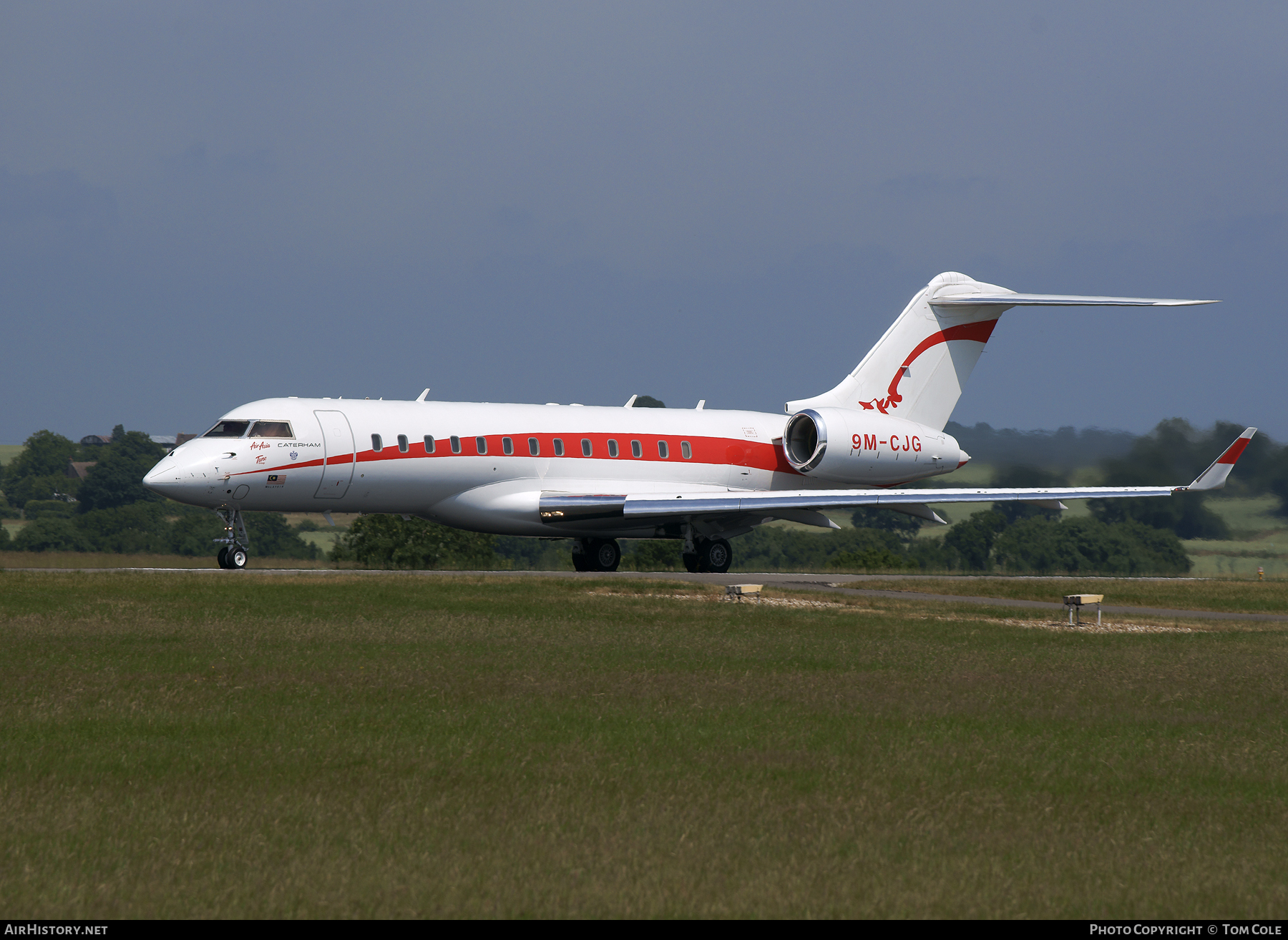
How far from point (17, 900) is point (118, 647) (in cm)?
1037

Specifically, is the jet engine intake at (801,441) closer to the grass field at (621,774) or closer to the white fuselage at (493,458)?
the white fuselage at (493,458)

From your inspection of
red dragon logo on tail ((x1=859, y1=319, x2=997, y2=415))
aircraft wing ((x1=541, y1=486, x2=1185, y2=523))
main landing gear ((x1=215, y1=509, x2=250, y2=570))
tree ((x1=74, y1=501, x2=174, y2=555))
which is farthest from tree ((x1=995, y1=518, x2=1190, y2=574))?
tree ((x1=74, y1=501, x2=174, y2=555))

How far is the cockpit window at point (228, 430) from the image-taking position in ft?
100

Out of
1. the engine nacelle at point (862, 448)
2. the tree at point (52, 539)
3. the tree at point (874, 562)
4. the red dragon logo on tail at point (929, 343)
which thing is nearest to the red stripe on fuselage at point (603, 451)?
the engine nacelle at point (862, 448)

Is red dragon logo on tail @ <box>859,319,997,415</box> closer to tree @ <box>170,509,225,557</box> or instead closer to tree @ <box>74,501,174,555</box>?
tree @ <box>170,509,225,557</box>

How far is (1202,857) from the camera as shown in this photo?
8.74 metres

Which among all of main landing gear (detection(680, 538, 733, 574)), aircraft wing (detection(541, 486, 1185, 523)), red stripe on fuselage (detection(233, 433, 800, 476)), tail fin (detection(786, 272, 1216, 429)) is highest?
tail fin (detection(786, 272, 1216, 429))

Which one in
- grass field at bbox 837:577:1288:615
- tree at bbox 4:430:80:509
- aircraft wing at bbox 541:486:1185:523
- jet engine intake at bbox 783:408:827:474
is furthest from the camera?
tree at bbox 4:430:80:509

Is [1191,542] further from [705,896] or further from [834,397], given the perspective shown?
[705,896]

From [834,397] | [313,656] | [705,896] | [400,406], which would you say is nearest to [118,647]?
[313,656]

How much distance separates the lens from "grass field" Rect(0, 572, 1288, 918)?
7906mm

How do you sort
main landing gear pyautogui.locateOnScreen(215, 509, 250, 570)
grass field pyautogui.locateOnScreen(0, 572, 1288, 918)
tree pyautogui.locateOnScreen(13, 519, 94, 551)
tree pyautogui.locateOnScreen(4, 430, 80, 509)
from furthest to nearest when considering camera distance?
tree pyautogui.locateOnScreen(4, 430, 80, 509) → tree pyautogui.locateOnScreen(13, 519, 94, 551) → main landing gear pyautogui.locateOnScreen(215, 509, 250, 570) → grass field pyautogui.locateOnScreen(0, 572, 1288, 918)

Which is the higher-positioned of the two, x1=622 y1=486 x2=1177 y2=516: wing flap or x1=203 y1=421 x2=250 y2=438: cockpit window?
x1=203 y1=421 x2=250 y2=438: cockpit window

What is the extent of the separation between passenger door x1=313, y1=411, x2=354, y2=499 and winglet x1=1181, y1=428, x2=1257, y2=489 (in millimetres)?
20234
